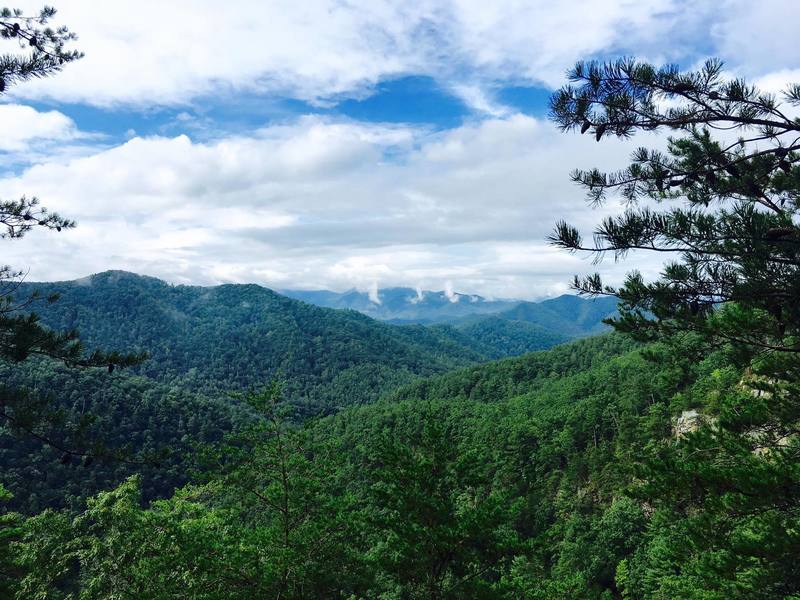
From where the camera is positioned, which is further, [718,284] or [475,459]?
[475,459]

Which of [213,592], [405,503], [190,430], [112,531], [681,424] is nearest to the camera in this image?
[213,592]

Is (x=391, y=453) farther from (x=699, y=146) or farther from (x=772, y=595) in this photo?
(x=699, y=146)

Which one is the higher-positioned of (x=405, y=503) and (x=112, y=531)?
(x=405, y=503)

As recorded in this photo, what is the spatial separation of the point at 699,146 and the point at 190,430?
122 m

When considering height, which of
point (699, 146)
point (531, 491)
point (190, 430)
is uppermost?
point (699, 146)

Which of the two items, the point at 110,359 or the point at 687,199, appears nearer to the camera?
the point at 110,359

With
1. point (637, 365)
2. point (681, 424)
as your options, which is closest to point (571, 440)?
point (681, 424)

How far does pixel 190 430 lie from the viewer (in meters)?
111

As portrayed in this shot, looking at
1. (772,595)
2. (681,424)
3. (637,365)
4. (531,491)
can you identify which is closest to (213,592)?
(772,595)

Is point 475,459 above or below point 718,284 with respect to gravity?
below

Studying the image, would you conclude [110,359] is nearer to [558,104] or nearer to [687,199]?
[558,104]

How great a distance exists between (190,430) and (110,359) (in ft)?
386

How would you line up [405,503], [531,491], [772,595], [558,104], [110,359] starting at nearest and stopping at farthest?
[558,104], [772,595], [110,359], [405,503], [531,491]

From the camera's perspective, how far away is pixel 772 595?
256 inches
